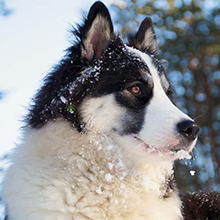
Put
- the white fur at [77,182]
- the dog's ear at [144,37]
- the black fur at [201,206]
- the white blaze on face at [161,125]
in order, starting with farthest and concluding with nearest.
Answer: the dog's ear at [144,37]
the black fur at [201,206]
the white blaze on face at [161,125]
the white fur at [77,182]

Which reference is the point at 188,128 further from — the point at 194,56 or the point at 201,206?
the point at 194,56

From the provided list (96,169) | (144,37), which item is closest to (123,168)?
(96,169)

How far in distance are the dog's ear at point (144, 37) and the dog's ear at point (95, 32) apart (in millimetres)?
693

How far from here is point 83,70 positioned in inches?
109

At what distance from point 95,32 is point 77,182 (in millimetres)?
1506

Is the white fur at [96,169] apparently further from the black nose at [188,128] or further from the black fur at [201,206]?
the black fur at [201,206]

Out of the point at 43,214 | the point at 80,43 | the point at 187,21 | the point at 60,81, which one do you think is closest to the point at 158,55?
the point at 80,43

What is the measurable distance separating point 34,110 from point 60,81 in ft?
1.31

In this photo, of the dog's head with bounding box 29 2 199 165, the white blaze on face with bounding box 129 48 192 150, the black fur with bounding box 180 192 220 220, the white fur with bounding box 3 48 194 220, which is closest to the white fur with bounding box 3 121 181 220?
the white fur with bounding box 3 48 194 220

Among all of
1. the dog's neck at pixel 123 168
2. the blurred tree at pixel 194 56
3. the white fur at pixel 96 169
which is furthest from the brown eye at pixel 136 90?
the blurred tree at pixel 194 56

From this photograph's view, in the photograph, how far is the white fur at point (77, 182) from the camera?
2.32 meters

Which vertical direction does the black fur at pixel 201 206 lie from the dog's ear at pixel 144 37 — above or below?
below

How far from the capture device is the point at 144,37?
→ 3.63 metres

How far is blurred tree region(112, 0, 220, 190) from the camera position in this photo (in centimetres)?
1036
